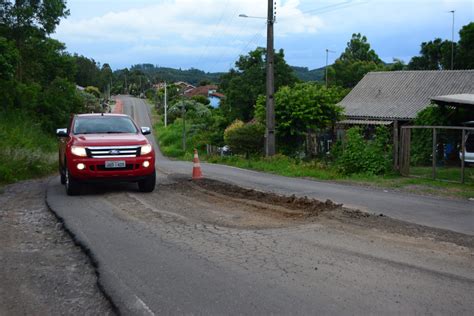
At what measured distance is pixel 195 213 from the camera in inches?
365

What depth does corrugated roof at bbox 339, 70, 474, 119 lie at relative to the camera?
121 feet

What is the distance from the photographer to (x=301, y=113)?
27516 mm

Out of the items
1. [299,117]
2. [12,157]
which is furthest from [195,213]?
[299,117]

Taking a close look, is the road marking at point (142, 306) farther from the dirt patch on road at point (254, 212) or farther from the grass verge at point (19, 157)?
the grass verge at point (19, 157)

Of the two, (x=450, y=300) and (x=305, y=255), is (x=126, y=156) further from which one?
(x=450, y=300)

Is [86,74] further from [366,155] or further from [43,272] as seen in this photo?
[43,272]

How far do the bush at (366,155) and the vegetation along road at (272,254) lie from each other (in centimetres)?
669

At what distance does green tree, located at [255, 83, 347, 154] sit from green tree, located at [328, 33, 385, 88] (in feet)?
135

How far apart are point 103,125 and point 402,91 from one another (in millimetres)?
31056

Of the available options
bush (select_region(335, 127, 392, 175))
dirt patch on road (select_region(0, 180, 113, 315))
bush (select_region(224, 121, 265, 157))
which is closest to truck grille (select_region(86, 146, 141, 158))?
dirt patch on road (select_region(0, 180, 113, 315))

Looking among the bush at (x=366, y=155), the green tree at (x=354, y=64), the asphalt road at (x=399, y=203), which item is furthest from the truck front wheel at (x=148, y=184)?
the green tree at (x=354, y=64)

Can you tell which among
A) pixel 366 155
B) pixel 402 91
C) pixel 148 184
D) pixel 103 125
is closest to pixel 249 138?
pixel 402 91

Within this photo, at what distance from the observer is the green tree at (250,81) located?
5491 cm

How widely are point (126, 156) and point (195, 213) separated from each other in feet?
8.86
